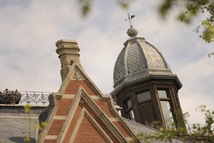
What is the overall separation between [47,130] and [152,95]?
13.1 m

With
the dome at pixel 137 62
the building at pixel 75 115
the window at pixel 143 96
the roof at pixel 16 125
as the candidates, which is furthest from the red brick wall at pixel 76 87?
the window at pixel 143 96

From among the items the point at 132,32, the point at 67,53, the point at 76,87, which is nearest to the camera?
the point at 76,87

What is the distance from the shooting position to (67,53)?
74.3 feet

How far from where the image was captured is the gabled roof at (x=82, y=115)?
19502 millimetres

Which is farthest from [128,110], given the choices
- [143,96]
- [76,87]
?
[76,87]

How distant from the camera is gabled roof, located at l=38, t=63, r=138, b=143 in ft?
64.0

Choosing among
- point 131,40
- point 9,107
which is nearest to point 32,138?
point 9,107

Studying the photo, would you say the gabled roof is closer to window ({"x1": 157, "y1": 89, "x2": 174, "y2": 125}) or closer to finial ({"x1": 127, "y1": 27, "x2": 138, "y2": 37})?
window ({"x1": 157, "y1": 89, "x2": 174, "y2": 125})

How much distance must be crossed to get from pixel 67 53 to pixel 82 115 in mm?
3414

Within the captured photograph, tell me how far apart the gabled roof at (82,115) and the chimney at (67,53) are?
3.39 ft

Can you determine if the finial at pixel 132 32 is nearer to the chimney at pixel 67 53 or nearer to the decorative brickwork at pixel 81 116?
the chimney at pixel 67 53

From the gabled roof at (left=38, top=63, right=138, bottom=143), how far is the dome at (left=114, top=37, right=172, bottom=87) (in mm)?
10935

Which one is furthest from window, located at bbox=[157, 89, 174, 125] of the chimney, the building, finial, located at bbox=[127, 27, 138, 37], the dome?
the chimney

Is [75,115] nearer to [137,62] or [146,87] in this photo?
[146,87]
